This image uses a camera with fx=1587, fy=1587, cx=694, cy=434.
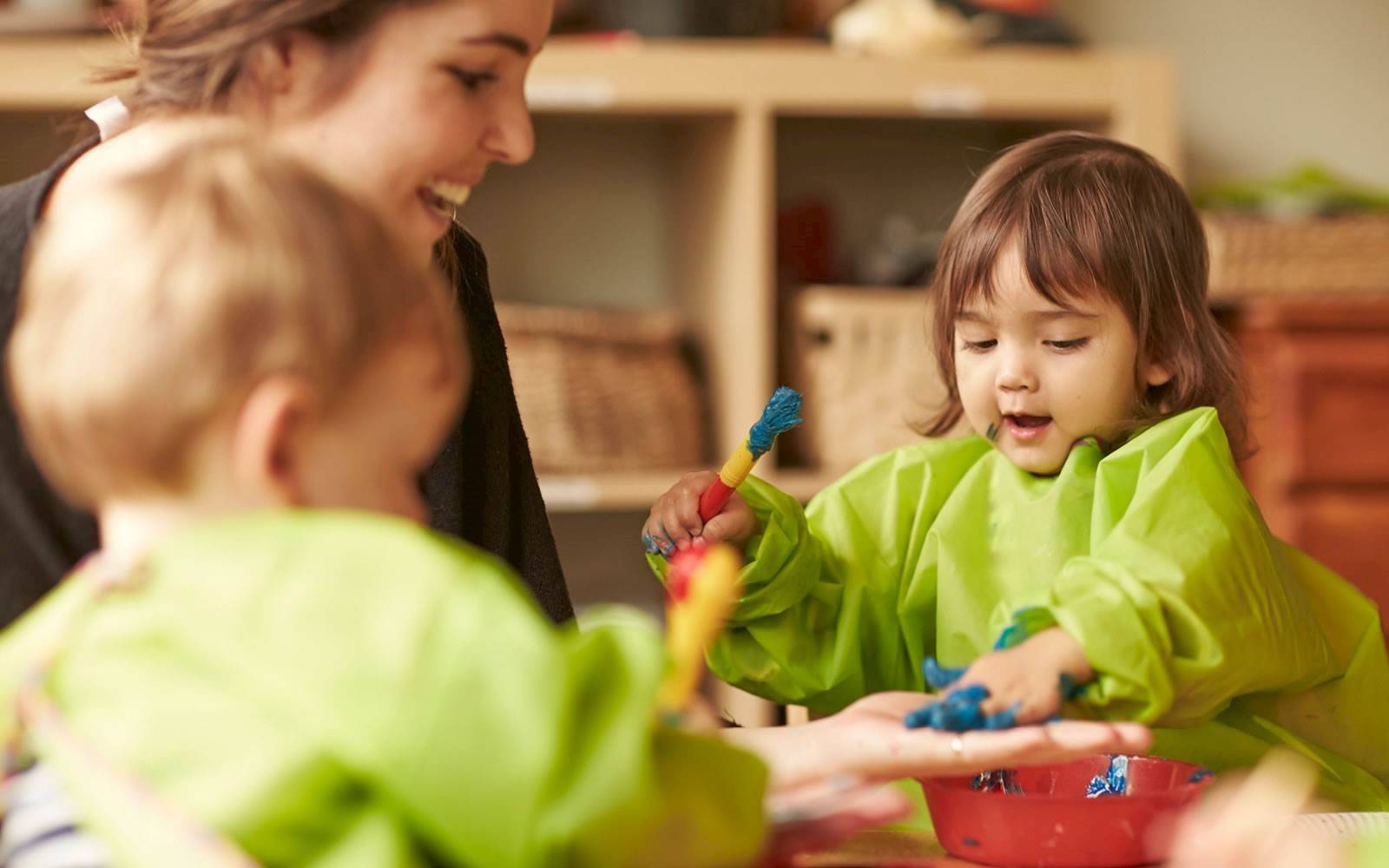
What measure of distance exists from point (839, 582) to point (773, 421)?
18cm

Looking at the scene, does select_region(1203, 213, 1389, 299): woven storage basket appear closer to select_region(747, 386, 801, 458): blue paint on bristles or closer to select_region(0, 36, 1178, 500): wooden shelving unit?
select_region(0, 36, 1178, 500): wooden shelving unit

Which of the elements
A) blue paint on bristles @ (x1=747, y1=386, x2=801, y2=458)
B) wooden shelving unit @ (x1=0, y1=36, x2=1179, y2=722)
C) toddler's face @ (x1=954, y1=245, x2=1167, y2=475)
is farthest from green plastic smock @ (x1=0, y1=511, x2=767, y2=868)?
wooden shelving unit @ (x1=0, y1=36, x2=1179, y2=722)

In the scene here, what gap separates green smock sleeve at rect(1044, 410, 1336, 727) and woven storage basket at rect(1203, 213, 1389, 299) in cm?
138

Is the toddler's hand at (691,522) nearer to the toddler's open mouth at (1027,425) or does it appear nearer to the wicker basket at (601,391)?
the toddler's open mouth at (1027,425)

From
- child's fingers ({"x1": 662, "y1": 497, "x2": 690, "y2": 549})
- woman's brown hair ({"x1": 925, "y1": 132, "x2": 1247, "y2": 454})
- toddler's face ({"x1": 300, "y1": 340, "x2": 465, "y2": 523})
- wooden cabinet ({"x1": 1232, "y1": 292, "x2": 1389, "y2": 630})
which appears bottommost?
wooden cabinet ({"x1": 1232, "y1": 292, "x2": 1389, "y2": 630})

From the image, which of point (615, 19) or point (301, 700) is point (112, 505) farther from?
point (615, 19)

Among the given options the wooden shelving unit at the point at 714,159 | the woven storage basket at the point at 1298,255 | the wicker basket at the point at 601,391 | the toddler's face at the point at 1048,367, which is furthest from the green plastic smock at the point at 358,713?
the woven storage basket at the point at 1298,255

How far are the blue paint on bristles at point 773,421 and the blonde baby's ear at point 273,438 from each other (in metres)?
0.44

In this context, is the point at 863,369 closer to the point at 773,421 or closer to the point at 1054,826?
the point at 773,421

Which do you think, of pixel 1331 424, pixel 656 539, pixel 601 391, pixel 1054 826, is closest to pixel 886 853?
pixel 1054 826

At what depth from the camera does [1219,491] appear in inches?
38.0

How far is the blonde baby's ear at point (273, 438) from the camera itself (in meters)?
0.61

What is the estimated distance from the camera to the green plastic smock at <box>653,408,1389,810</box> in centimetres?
88

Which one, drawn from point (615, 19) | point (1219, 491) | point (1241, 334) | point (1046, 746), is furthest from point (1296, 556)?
point (615, 19)
